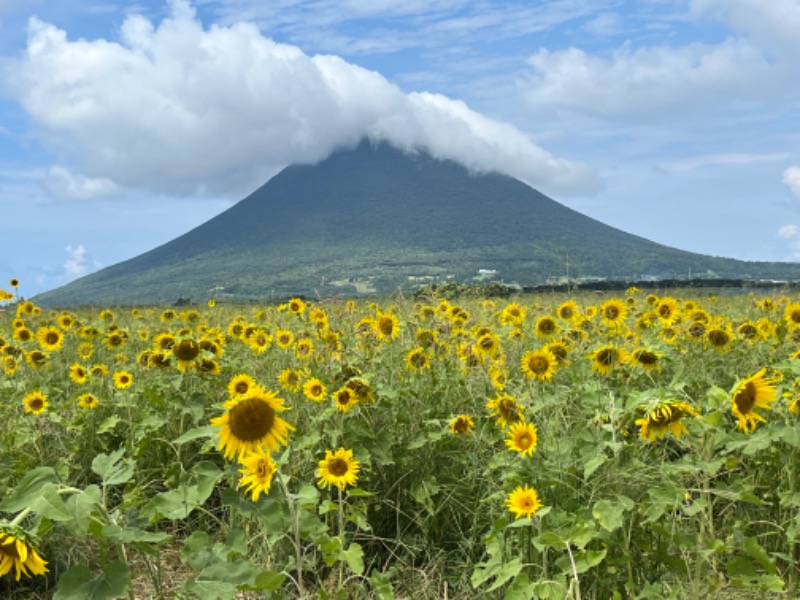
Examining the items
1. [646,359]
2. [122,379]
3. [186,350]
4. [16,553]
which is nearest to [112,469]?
→ [16,553]

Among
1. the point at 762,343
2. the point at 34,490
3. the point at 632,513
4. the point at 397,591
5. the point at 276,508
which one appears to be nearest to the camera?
the point at 34,490

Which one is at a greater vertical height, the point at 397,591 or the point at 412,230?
the point at 412,230

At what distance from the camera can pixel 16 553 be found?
5.27ft

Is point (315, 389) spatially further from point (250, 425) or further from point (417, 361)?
point (250, 425)

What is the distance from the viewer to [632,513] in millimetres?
2521

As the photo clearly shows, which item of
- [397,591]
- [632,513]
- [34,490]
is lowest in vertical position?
[397,591]

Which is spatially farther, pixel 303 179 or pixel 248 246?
pixel 303 179

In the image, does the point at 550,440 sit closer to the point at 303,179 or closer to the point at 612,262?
the point at 612,262

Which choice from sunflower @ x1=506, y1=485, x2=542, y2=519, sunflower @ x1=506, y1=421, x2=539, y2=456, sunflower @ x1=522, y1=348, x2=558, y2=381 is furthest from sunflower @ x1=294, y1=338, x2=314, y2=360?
sunflower @ x1=506, y1=485, x2=542, y2=519

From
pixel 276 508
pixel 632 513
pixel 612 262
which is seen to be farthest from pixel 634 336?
pixel 612 262

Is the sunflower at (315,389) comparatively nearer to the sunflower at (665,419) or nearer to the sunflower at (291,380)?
the sunflower at (291,380)

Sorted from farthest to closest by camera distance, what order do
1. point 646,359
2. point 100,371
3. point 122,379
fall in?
point 100,371 < point 122,379 < point 646,359

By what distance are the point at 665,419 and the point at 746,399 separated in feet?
1.08

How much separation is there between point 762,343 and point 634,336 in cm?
97
